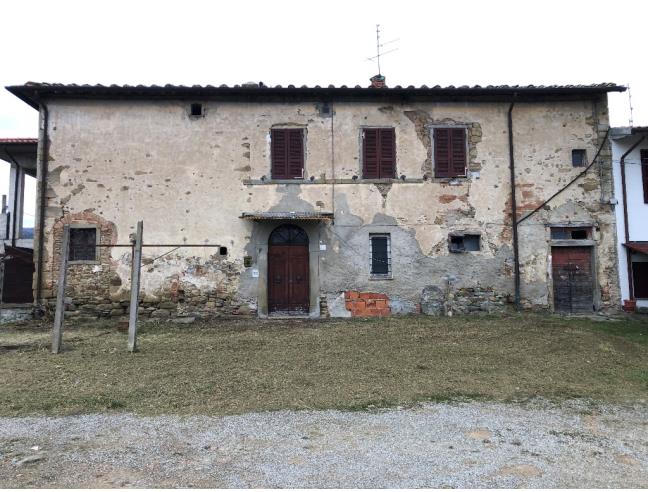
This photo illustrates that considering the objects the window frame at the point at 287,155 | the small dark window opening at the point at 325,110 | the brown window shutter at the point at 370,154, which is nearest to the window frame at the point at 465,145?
the brown window shutter at the point at 370,154

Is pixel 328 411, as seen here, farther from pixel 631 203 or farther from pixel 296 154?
pixel 631 203

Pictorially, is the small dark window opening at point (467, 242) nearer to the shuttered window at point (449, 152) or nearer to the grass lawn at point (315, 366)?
the shuttered window at point (449, 152)

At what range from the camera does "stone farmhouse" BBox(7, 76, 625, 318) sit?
1196 centimetres

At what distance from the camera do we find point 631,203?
12227 millimetres

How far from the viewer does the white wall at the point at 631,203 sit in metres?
12.2

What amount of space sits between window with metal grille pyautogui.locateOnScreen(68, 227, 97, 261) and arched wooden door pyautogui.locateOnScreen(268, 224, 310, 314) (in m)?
4.79

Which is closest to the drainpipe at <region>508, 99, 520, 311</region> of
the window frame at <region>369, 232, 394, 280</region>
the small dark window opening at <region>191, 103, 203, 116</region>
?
the window frame at <region>369, 232, 394, 280</region>

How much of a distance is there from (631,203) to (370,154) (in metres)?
7.37

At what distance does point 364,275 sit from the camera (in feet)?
39.6

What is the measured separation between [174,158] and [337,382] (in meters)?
8.63

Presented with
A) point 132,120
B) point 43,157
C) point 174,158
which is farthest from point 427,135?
point 43,157

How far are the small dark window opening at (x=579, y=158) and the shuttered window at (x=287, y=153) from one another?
25.3ft

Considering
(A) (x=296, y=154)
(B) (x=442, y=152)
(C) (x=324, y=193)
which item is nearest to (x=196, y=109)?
(A) (x=296, y=154)

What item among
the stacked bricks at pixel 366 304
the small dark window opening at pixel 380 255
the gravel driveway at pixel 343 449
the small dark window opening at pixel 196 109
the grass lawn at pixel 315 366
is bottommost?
the gravel driveway at pixel 343 449
